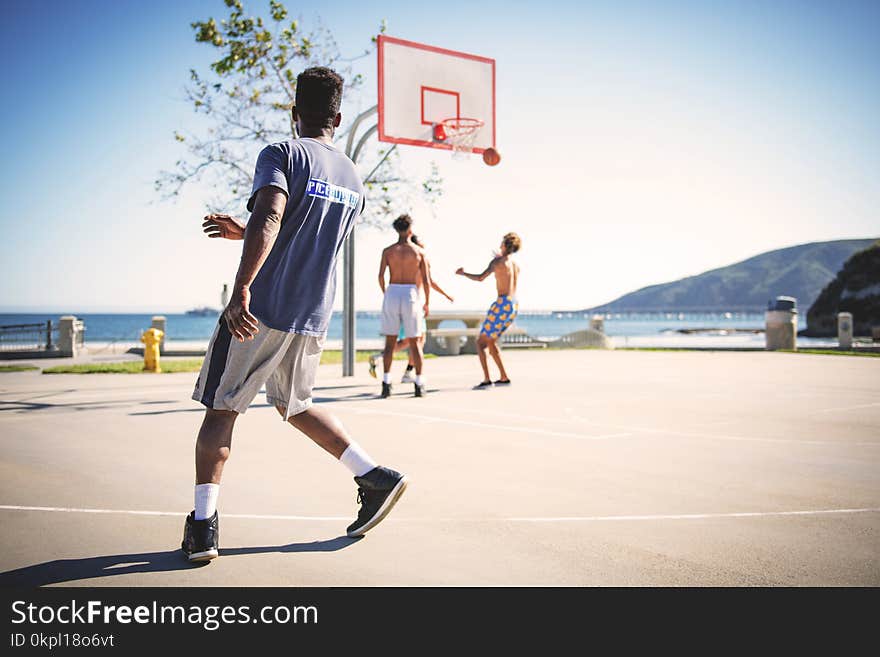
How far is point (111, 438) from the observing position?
6438 millimetres

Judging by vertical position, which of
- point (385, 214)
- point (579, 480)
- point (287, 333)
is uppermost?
point (385, 214)

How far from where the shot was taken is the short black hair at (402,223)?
9586 mm

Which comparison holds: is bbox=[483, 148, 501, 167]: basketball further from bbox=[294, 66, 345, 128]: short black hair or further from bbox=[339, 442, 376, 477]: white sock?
bbox=[339, 442, 376, 477]: white sock

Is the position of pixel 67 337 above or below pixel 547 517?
above

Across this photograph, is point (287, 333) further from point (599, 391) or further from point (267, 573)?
point (599, 391)

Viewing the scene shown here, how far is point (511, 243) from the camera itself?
1106cm

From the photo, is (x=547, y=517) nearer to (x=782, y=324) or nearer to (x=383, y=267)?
(x=383, y=267)

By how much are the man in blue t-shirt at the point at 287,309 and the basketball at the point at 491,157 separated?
33.0ft

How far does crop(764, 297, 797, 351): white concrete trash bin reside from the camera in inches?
877

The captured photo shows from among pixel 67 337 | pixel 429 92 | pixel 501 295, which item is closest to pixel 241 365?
pixel 501 295

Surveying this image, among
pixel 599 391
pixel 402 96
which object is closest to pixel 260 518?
pixel 599 391

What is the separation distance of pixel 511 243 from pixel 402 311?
2322mm

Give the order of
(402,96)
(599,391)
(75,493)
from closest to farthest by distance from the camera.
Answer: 1. (75,493)
2. (599,391)
3. (402,96)

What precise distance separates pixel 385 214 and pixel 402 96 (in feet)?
22.3
